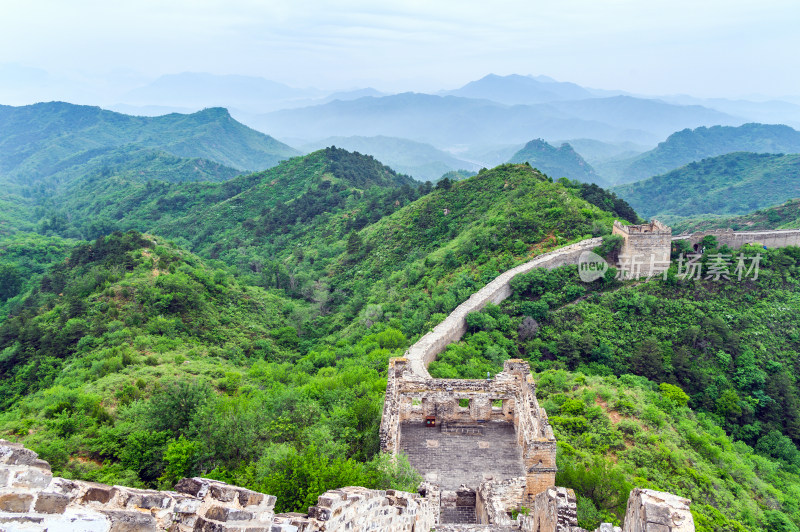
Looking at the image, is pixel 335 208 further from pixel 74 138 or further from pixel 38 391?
pixel 74 138

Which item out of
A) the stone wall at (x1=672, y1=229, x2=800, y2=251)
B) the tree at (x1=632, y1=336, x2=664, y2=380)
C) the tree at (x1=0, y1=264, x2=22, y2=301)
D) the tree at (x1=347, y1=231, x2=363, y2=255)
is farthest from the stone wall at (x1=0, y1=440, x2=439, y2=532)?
the tree at (x1=0, y1=264, x2=22, y2=301)

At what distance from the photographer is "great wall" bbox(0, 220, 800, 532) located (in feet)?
15.4

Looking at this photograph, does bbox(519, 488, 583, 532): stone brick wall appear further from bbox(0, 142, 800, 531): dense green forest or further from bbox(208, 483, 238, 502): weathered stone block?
bbox(208, 483, 238, 502): weathered stone block

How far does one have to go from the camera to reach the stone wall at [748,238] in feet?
124

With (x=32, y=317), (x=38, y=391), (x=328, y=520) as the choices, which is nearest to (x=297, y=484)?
(x=328, y=520)

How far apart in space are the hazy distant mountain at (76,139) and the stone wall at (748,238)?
171858mm

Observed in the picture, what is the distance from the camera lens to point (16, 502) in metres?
4.31

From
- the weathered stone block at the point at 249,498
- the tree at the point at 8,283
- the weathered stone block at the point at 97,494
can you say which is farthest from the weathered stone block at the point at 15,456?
the tree at the point at 8,283

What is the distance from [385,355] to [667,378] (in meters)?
17.7

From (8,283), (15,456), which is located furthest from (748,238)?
(8,283)

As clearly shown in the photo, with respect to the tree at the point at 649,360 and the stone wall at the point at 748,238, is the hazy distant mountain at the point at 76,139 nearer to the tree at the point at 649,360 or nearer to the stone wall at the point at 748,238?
Result: the stone wall at the point at 748,238

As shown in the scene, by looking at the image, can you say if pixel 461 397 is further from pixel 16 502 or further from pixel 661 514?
pixel 16 502

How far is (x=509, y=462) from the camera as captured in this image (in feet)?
51.1

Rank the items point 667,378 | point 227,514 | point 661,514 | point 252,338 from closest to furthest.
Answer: point 227,514 < point 661,514 < point 667,378 < point 252,338
